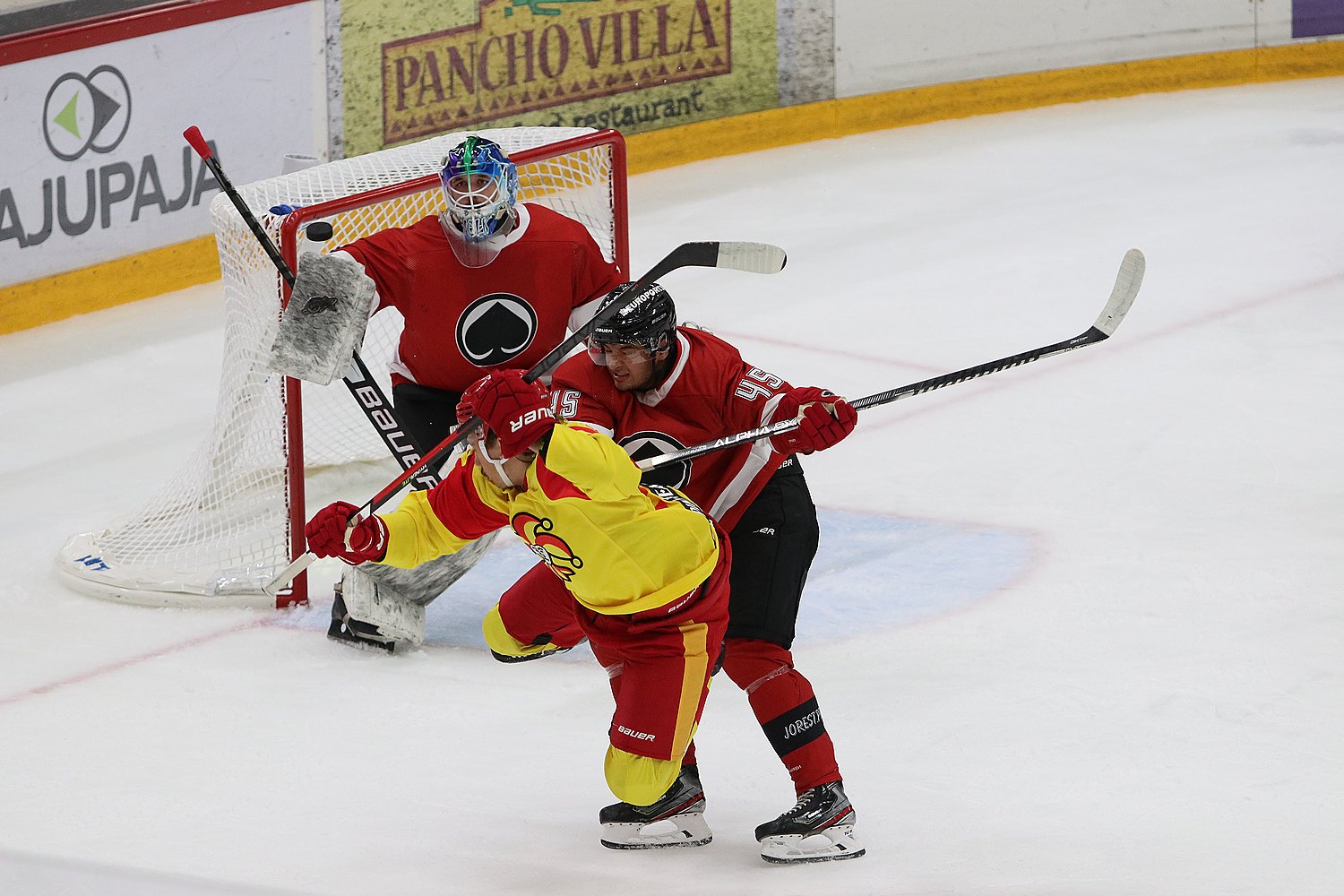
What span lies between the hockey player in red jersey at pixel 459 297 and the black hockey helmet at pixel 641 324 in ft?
2.92

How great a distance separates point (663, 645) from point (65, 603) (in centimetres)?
198

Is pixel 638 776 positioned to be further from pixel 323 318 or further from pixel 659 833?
pixel 323 318

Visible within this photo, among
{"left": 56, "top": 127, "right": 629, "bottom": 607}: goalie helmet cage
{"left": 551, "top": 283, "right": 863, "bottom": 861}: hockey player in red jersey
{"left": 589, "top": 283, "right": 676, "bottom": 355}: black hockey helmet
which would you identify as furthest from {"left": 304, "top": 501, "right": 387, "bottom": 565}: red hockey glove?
A: {"left": 56, "top": 127, "right": 629, "bottom": 607}: goalie helmet cage

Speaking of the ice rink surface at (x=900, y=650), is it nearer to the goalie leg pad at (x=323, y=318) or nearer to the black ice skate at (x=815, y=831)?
the black ice skate at (x=815, y=831)

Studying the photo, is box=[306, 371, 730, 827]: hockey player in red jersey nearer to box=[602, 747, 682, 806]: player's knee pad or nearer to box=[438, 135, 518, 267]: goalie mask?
box=[602, 747, 682, 806]: player's knee pad

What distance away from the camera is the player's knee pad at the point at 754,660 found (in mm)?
2994

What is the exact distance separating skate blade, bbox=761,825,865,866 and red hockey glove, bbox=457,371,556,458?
788mm

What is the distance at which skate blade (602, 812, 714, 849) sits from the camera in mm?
3066

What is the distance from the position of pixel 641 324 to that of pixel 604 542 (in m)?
0.41

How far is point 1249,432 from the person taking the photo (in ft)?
16.8

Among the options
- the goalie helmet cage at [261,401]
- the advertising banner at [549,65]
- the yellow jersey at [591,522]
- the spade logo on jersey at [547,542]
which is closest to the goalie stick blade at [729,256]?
the yellow jersey at [591,522]

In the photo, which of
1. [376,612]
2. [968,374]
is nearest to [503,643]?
[376,612]

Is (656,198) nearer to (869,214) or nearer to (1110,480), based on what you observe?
(869,214)

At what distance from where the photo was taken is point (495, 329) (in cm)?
396
